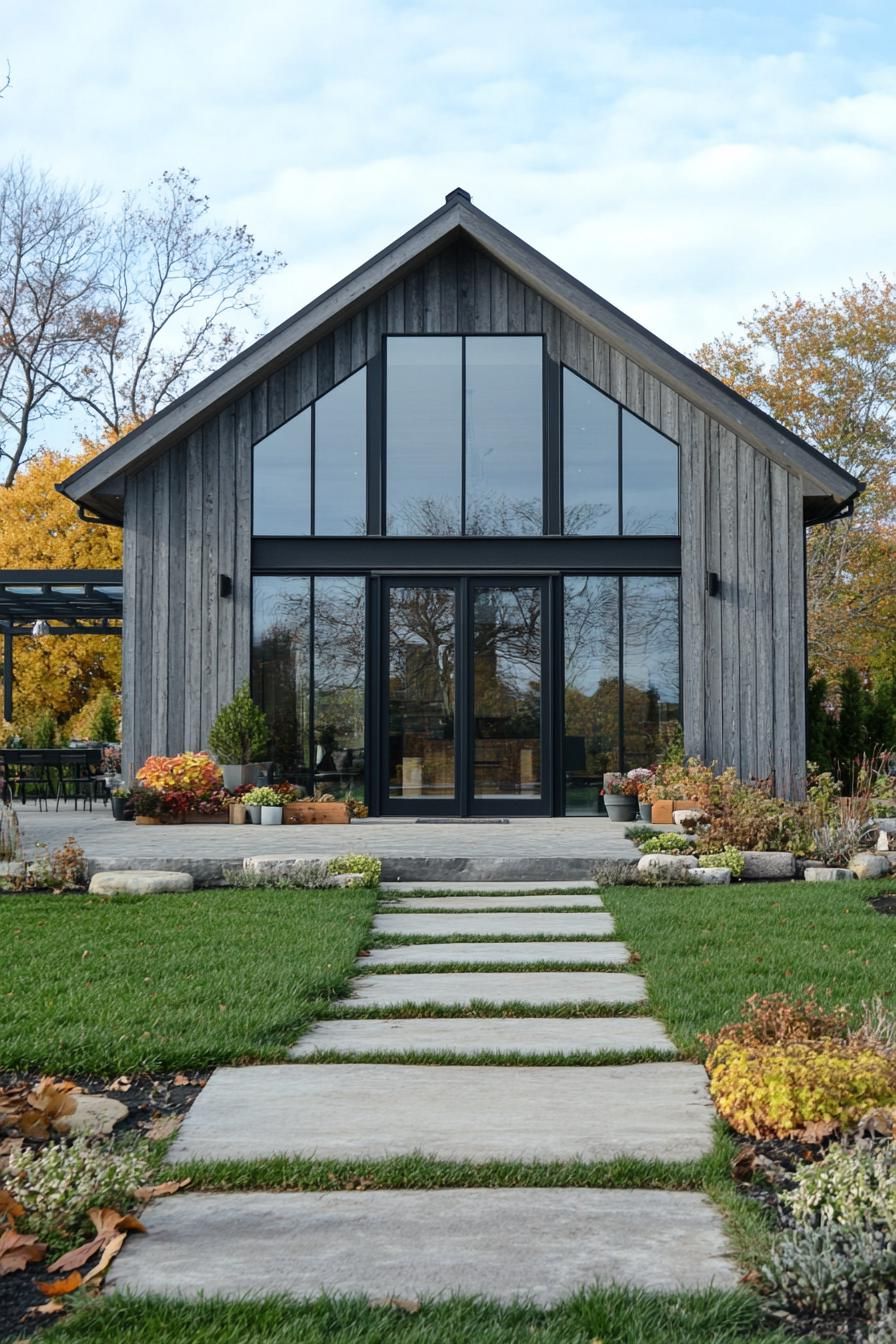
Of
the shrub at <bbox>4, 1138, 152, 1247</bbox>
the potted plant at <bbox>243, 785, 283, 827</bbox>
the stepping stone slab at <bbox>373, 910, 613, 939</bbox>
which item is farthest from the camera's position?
the potted plant at <bbox>243, 785, 283, 827</bbox>

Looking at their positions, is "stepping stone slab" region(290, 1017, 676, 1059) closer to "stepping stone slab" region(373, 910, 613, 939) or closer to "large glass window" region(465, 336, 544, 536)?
"stepping stone slab" region(373, 910, 613, 939)

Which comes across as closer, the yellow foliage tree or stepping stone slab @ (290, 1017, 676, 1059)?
stepping stone slab @ (290, 1017, 676, 1059)

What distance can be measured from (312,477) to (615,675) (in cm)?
395

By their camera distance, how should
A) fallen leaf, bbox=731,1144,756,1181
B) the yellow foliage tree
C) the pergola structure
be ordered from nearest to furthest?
fallen leaf, bbox=731,1144,756,1181
the pergola structure
the yellow foliage tree

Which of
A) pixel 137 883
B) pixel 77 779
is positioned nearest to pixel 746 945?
pixel 137 883

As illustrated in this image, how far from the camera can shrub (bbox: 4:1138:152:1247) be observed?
122 inches

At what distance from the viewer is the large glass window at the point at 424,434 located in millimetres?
14297

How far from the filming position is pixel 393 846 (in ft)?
33.8

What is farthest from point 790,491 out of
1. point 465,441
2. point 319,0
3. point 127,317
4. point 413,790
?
point 127,317

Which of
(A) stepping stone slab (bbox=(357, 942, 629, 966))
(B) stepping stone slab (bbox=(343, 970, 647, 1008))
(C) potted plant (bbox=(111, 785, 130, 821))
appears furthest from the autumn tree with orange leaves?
(B) stepping stone slab (bbox=(343, 970, 647, 1008))

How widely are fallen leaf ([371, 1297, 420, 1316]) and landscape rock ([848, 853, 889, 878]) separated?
7.67m

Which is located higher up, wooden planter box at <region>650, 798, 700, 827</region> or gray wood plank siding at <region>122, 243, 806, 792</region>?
gray wood plank siding at <region>122, 243, 806, 792</region>

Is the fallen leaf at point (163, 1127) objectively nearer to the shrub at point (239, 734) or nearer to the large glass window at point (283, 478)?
the shrub at point (239, 734)

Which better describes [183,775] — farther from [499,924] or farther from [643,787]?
[499,924]
